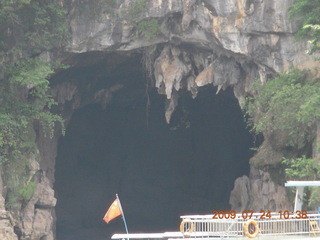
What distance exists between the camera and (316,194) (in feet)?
78.3

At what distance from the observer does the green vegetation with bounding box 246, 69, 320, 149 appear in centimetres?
2490

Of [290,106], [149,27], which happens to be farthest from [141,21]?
[290,106]

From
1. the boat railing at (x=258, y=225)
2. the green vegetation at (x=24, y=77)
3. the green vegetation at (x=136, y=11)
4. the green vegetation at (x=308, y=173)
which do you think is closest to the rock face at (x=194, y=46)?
the green vegetation at (x=136, y=11)

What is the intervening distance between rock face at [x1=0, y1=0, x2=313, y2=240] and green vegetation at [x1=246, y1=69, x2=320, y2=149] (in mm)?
848

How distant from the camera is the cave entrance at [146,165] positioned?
39.3 meters

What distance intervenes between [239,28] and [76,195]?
15.8 meters

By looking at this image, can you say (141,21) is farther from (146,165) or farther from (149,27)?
(146,165)

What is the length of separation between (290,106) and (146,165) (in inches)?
657

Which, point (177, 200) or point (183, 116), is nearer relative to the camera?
point (183, 116)

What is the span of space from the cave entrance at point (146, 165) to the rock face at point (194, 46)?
27.4 feet

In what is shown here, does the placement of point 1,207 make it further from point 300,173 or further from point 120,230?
point 120,230

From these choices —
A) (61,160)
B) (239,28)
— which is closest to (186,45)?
(239,28)

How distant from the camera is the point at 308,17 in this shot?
26016 mm

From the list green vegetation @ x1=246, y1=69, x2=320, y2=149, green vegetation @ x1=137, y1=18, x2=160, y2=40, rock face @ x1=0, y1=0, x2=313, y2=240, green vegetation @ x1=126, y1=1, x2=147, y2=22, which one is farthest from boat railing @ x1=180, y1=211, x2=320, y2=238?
green vegetation @ x1=126, y1=1, x2=147, y2=22
